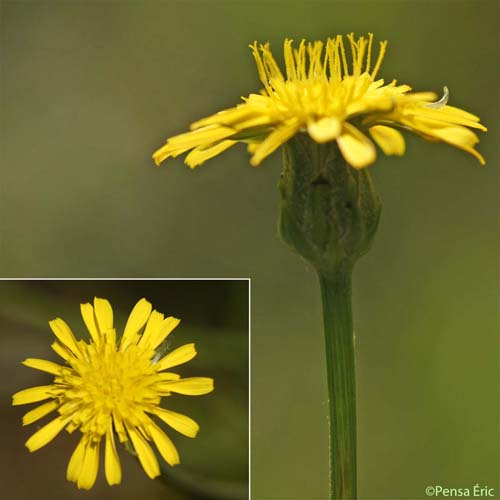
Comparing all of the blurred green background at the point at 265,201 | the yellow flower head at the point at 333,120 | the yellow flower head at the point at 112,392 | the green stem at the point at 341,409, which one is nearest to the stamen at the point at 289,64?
the yellow flower head at the point at 333,120

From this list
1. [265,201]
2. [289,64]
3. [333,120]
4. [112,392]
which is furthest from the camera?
[265,201]

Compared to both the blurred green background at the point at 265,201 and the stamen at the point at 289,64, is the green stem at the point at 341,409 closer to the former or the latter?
the stamen at the point at 289,64

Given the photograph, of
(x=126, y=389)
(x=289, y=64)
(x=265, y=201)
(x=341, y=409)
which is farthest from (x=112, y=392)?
(x=265, y=201)

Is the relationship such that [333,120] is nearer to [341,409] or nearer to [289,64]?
[289,64]

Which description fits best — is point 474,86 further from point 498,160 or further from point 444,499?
point 444,499

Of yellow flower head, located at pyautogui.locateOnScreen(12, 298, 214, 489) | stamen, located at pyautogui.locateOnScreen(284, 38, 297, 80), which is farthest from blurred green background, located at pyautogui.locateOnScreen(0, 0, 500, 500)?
stamen, located at pyautogui.locateOnScreen(284, 38, 297, 80)

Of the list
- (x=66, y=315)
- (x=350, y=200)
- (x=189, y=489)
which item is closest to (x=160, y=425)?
(x=189, y=489)
